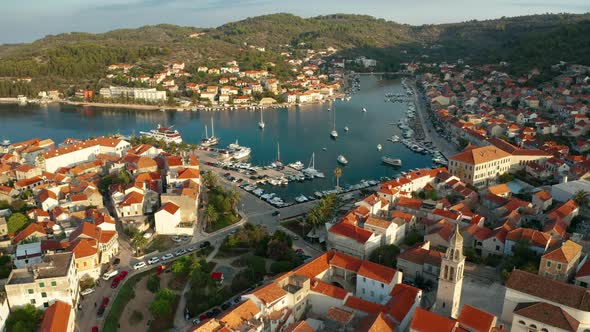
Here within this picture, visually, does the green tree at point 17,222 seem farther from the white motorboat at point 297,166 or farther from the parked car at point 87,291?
the white motorboat at point 297,166

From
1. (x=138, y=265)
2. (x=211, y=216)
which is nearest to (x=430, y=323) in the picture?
(x=138, y=265)

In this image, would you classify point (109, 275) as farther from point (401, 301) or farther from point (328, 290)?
point (401, 301)

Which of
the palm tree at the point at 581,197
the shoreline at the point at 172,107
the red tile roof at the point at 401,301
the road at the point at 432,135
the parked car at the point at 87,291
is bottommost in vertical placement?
the parked car at the point at 87,291

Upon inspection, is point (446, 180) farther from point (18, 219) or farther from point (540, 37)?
point (540, 37)

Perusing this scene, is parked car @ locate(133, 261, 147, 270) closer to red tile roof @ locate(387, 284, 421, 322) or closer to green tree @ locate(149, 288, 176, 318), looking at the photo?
green tree @ locate(149, 288, 176, 318)

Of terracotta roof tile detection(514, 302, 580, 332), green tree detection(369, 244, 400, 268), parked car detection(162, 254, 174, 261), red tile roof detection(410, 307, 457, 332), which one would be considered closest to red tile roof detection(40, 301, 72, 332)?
parked car detection(162, 254, 174, 261)

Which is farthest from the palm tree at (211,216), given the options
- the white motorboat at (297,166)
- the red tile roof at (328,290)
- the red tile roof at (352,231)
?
the white motorboat at (297,166)

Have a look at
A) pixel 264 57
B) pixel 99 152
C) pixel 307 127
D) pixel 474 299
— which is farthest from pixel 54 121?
pixel 474 299
